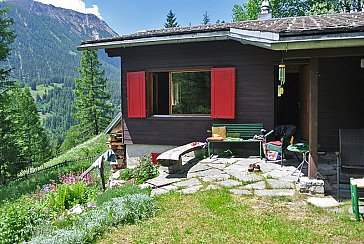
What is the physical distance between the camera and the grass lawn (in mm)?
3268

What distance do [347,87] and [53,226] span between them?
22.1ft

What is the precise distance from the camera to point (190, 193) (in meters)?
4.79

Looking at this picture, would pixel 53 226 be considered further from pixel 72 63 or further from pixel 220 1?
pixel 72 63

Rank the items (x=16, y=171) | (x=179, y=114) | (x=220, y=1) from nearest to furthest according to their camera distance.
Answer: (x=179, y=114) < (x=16, y=171) < (x=220, y=1)

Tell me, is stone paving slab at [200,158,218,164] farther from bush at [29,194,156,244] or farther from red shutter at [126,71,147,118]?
bush at [29,194,156,244]

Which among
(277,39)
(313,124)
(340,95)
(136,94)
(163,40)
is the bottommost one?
(313,124)

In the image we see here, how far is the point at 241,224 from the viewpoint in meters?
3.61

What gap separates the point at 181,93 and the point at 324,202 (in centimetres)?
506

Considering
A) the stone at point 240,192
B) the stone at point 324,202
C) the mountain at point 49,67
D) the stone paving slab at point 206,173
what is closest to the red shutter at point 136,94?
the stone paving slab at point 206,173

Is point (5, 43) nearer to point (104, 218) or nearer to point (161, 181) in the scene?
point (161, 181)

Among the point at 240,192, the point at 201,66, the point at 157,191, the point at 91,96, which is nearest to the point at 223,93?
the point at 201,66

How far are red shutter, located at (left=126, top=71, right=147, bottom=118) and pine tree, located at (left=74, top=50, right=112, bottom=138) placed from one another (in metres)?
19.8

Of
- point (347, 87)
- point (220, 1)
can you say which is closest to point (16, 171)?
point (347, 87)

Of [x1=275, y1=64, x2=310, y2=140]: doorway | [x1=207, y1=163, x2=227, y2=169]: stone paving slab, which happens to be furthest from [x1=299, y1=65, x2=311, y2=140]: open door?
[x1=207, y1=163, x2=227, y2=169]: stone paving slab
